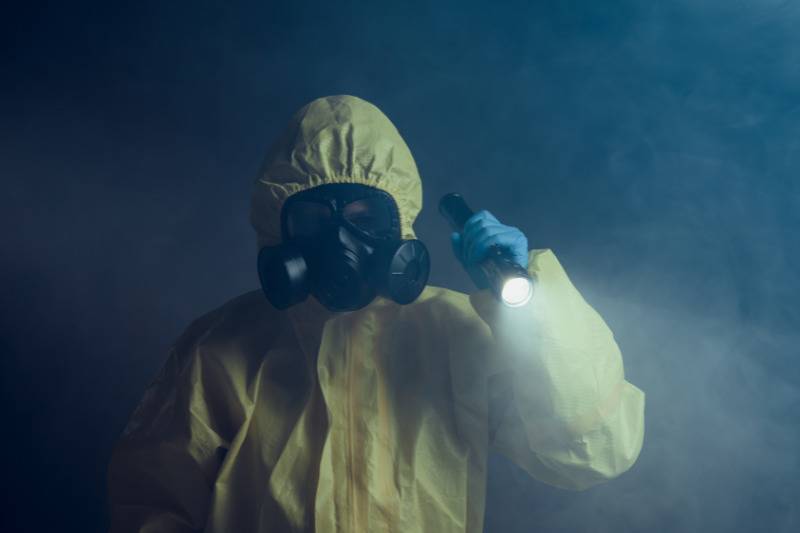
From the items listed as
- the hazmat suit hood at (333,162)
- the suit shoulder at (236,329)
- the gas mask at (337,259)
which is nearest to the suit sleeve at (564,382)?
the gas mask at (337,259)

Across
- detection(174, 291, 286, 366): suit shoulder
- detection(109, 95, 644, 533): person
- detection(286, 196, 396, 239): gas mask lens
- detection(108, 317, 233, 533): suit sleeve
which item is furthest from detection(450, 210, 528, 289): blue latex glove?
detection(108, 317, 233, 533): suit sleeve

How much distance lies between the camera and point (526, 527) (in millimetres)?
1571

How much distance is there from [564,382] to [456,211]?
14.0 inches

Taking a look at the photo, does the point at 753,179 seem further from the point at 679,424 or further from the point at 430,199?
the point at 430,199

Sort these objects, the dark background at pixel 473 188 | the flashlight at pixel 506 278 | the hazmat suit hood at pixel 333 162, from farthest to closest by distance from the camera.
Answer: the dark background at pixel 473 188 < the hazmat suit hood at pixel 333 162 < the flashlight at pixel 506 278

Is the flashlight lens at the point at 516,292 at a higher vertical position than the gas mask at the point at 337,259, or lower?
lower

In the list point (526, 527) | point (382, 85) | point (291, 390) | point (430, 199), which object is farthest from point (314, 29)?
point (526, 527)

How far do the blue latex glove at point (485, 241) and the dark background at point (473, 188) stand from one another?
21.5 inches

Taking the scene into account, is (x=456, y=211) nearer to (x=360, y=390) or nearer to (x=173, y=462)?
(x=360, y=390)

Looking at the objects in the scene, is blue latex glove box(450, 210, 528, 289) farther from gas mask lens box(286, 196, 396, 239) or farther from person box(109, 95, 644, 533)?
gas mask lens box(286, 196, 396, 239)

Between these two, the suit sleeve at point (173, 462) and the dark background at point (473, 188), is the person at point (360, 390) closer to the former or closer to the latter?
the suit sleeve at point (173, 462)

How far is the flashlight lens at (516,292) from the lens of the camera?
0.98 meters

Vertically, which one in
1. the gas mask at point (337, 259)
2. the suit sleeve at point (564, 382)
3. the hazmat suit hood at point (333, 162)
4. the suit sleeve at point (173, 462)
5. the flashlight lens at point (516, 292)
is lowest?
the suit sleeve at point (173, 462)

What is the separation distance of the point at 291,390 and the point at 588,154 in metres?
0.91
